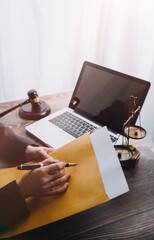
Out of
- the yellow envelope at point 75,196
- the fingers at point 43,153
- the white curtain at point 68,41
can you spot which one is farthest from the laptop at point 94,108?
the white curtain at point 68,41

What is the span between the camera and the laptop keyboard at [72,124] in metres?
0.94

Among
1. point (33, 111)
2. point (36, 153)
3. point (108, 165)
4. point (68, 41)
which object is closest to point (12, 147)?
point (36, 153)

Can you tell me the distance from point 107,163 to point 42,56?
54.0 inches

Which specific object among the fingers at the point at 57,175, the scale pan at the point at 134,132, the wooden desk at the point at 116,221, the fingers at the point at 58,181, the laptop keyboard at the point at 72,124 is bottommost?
the wooden desk at the point at 116,221

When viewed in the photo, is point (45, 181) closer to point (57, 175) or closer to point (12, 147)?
point (57, 175)

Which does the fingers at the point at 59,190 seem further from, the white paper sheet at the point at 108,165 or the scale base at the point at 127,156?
the scale base at the point at 127,156

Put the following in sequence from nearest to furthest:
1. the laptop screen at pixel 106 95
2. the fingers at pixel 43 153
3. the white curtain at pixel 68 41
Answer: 1. the fingers at pixel 43 153
2. the laptop screen at pixel 106 95
3. the white curtain at pixel 68 41

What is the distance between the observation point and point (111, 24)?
64.7 inches

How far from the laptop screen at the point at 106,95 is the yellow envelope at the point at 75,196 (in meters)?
0.29

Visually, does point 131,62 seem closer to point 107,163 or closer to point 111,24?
point 111,24

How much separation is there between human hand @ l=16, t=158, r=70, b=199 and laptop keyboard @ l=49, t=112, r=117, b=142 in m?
0.31

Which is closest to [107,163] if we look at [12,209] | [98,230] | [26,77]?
[98,230]

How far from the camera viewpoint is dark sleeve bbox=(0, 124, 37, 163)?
0.79m

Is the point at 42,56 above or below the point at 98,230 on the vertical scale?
above
